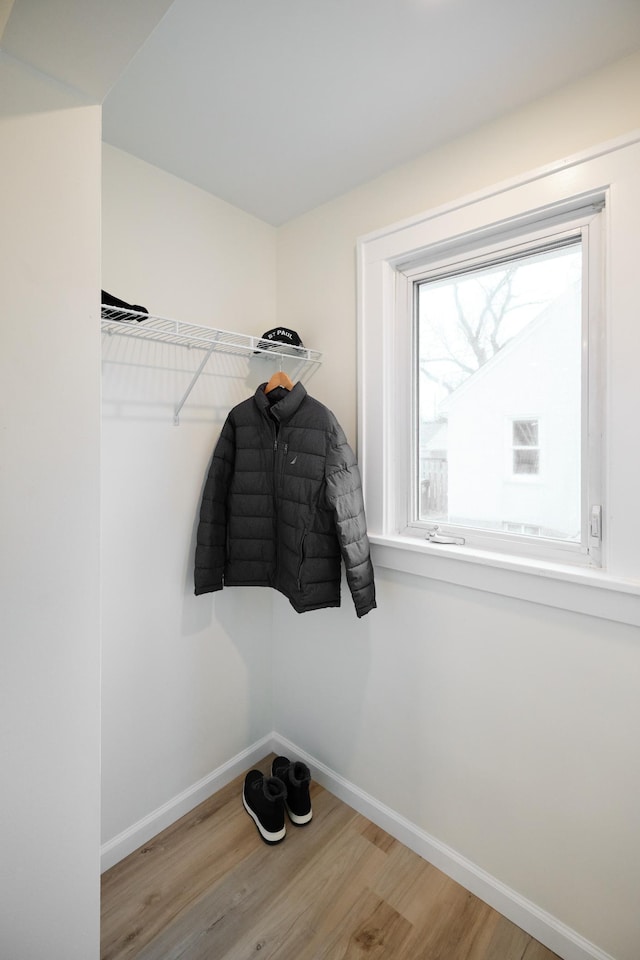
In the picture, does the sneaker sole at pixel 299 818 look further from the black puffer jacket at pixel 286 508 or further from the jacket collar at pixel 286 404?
the jacket collar at pixel 286 404

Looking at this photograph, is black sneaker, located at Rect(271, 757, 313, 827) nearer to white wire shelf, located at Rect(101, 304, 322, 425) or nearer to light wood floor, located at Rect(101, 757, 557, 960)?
light wood floor, located at Rect(101, 757, 557, 960)

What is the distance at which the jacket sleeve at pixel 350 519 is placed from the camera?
1547mm

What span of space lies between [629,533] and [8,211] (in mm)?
1515

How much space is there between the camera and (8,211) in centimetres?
78

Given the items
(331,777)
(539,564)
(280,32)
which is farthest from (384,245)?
(331,777)

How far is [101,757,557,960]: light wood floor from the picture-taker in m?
1.31

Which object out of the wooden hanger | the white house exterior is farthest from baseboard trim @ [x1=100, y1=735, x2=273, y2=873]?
the wooden hanger

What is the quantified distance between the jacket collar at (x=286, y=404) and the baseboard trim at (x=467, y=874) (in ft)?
4.87

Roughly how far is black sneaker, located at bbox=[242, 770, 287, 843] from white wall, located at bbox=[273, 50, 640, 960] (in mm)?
273

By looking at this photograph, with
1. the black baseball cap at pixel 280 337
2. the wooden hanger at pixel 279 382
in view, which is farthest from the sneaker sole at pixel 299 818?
the black baseball cap at pixel 280 337

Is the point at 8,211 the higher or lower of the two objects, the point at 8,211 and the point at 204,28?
the lower

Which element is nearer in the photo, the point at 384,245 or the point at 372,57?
the point at 372,57

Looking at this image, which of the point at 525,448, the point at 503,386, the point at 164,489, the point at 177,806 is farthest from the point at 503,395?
the point at 177,806

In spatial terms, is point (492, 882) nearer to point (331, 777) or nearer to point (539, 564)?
point (331, 777)
